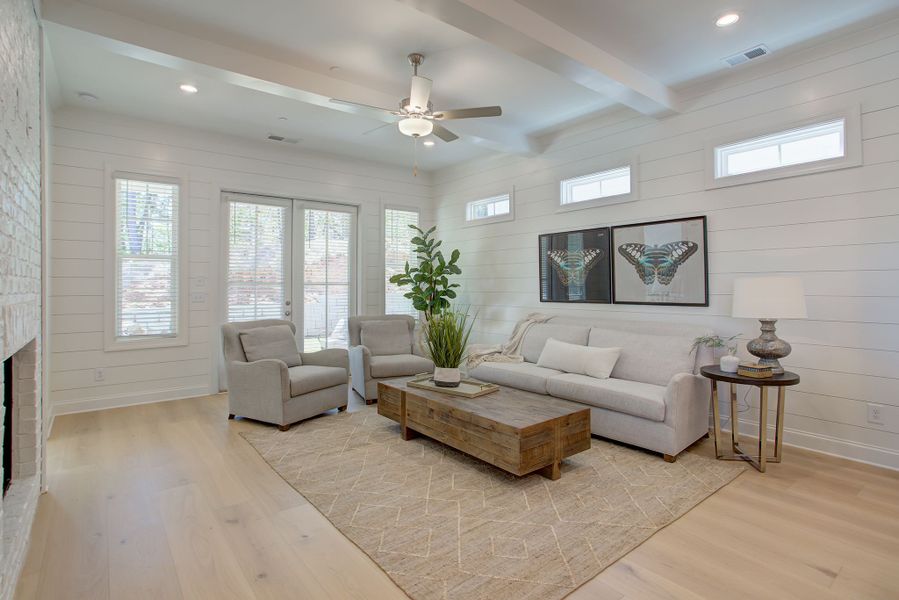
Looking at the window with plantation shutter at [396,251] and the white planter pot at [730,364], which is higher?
the window with plantation shutter at [396,251]

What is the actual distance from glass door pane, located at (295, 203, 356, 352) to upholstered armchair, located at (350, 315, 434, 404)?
800 millimetres

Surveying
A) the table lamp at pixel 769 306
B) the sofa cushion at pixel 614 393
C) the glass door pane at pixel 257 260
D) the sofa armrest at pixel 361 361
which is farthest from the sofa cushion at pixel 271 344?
the table lamp at pixel 769 306

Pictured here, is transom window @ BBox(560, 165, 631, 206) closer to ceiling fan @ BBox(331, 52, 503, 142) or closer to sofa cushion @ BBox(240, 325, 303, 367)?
ceiling fan @ BBox(331, 52, 503, 142)

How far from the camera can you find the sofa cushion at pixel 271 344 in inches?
170

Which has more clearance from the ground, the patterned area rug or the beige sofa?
the beige sofa

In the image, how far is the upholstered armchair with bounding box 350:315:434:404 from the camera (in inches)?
191

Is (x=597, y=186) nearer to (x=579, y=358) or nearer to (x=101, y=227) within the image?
(x=579, y=358)

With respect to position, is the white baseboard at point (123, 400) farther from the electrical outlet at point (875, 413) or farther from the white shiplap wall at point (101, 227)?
the electrical outlet at point (875, 413)

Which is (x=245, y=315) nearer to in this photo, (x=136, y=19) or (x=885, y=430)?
(x=136, y=19)

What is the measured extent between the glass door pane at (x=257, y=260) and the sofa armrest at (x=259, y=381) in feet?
4.67

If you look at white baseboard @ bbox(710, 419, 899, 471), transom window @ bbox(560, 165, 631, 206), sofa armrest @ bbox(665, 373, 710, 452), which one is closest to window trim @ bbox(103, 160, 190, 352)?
transom window @ bbox(560, 165, 631, 206)

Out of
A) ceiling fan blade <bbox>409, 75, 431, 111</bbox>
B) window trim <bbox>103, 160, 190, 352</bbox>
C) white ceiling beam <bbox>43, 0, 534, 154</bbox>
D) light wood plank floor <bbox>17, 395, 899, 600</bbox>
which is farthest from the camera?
window trim <bbox>103, 160, 190, 352</bbox>

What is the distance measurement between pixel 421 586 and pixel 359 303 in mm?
4738

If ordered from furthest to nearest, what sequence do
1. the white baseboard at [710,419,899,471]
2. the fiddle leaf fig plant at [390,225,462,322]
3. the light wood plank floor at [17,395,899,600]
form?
the fiddle leaf fig plant at [390,225,462,322] → the white baseboard at [710,419,899,471] → the light wood plank floor at [17,395,899,600]
